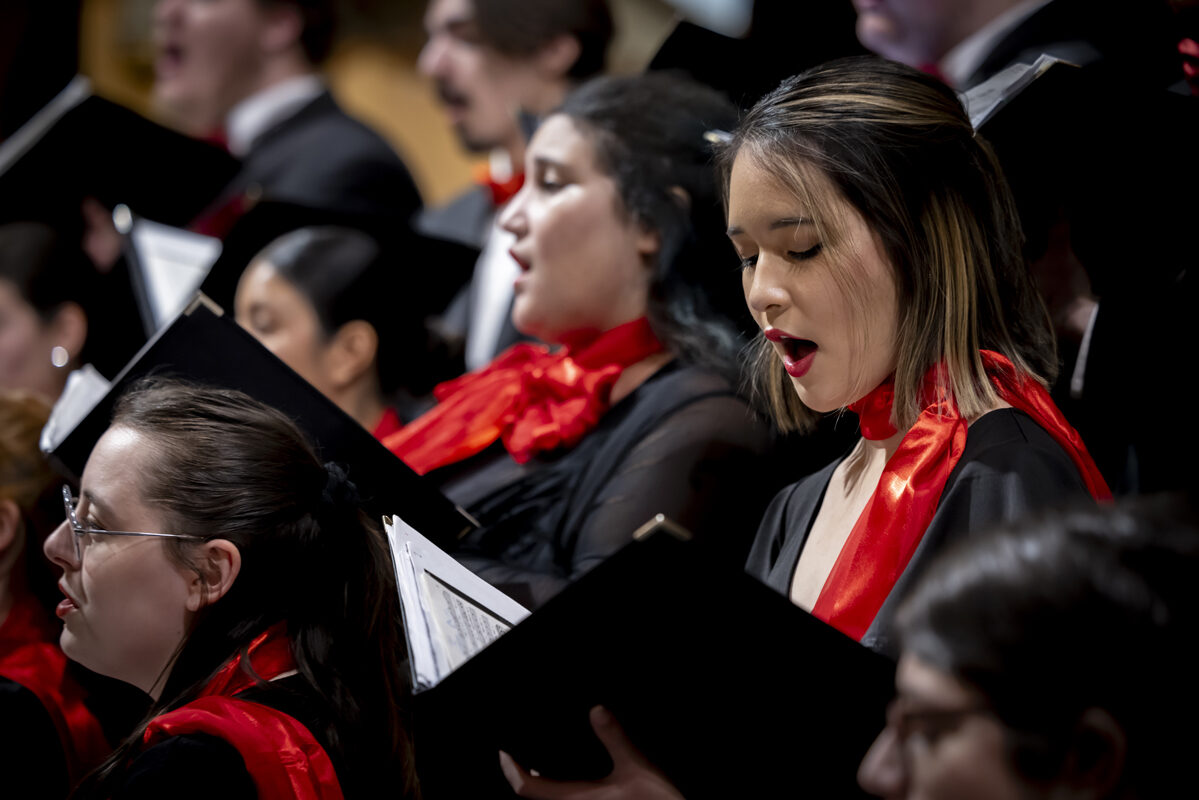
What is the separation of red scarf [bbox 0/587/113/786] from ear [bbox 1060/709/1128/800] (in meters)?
1.45

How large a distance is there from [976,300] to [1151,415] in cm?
55

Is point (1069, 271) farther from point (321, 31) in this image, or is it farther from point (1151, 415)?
point (321, 31)

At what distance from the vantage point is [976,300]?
1492 mm

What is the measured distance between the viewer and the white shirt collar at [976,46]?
2.49 metres

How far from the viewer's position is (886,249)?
58.8 inches

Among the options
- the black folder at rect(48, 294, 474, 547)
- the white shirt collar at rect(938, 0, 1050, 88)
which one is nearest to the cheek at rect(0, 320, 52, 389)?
the black folder at rect(48, 294, 474, 547)

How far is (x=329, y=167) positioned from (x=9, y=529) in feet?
5.70

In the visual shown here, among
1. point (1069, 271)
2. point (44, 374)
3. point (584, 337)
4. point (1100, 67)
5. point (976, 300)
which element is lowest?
point (44, 374)

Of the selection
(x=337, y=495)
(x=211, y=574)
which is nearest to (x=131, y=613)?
(x=211, y=574)

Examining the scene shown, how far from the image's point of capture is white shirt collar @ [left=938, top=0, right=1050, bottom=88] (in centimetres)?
249

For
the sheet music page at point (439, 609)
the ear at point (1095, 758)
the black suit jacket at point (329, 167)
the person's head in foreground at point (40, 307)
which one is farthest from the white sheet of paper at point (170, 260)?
the ear at point (1095, 758)

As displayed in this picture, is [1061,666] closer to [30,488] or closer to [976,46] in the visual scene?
[30,488]

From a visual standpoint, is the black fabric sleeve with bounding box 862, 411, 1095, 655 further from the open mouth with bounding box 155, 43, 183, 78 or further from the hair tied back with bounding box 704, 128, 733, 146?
the open mouth with bounding box 155, 43, 183, 78

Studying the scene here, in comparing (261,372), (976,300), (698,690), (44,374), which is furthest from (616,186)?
Answer: (44,374)
